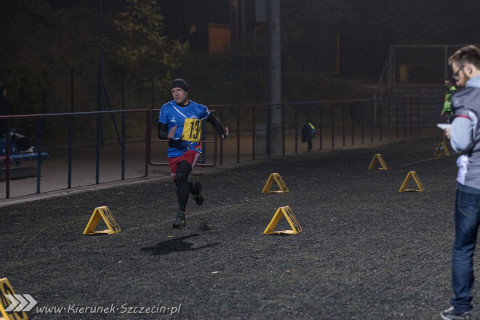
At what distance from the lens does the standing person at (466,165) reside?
5.73 metres

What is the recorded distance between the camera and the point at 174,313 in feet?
21.5

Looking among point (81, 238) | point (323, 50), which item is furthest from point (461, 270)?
point (323, 50)

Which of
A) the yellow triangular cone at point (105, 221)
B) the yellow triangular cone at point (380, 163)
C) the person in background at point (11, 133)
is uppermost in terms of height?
the person in background at point (11, 133)

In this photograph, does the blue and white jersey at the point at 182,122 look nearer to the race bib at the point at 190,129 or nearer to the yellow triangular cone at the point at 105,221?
the race bib at the point at 190,129

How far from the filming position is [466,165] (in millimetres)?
5914

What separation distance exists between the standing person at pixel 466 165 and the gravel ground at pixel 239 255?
440 millimetres

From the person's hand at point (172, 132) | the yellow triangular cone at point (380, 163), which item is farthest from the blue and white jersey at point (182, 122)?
the yellow triangular cone at point (380, 163)

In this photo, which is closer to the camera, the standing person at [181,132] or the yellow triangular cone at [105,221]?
the yellow triangular cone at [105,221]

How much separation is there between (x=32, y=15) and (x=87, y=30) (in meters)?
2.76

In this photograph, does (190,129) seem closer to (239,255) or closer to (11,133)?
(239,255)

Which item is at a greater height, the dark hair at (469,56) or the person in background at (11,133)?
the dark hair at (469,56)

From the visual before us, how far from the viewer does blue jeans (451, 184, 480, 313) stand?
19.4ft

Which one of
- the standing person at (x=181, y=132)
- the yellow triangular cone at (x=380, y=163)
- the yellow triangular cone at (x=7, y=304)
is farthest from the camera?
the yellow triangular cone at (x=380, y=163)

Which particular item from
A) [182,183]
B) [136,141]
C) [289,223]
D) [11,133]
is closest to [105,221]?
[182,183]
